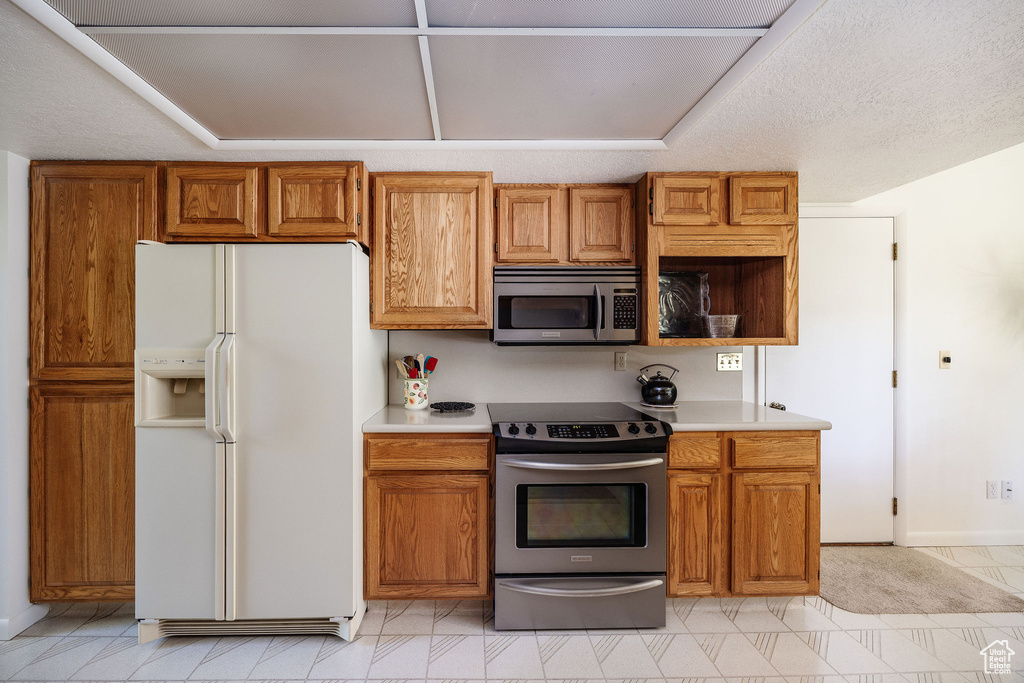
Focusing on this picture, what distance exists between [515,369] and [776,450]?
4.54 ft

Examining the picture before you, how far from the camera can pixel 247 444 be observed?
204cm

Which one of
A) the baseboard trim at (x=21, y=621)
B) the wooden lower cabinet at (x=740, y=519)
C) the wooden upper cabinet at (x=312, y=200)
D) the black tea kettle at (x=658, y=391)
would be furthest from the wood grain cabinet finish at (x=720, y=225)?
the baseboard trim at (x=21, y=621)

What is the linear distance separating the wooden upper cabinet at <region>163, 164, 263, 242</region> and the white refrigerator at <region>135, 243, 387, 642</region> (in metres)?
0.29

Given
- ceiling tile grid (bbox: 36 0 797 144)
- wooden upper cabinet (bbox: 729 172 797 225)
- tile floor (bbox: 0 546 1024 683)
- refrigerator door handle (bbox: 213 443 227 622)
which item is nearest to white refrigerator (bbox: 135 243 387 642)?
refrigerator door handle (bbox: 213 443 227 622)

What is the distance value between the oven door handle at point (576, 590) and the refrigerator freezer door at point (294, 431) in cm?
70

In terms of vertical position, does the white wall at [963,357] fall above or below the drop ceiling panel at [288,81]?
below

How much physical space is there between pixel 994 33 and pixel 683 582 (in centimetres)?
222

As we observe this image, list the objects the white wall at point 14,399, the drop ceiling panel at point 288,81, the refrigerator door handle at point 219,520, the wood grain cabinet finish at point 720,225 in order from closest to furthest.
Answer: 1. the drop ceiling panel at point 288,81
2. the refrigerator door handle at point 219,520
3. the white wall at point 14,399
4. the wood grain cabinet finish at point 720,225

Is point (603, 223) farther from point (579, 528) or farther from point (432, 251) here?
point (579, 528)

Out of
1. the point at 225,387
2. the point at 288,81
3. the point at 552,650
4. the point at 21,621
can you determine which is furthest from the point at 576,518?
the point at 21,621

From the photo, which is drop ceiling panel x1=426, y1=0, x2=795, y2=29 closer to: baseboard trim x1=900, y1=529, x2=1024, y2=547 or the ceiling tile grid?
the ceiling tile grid

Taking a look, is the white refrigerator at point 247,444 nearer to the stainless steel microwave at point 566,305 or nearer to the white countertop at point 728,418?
the stainless steel microwave at point 566,305

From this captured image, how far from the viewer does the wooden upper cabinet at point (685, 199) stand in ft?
8.09

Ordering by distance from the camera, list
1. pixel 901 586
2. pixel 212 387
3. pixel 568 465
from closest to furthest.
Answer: pixel 212 387, pixel 568 465, pixel 901 586
